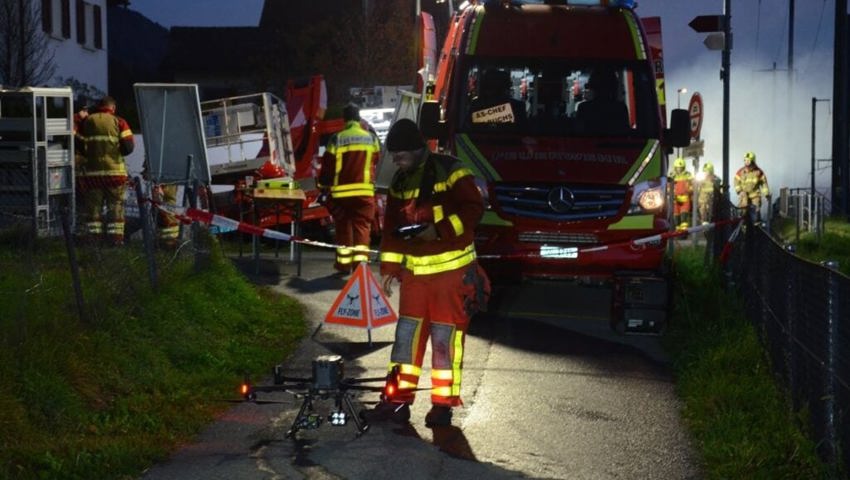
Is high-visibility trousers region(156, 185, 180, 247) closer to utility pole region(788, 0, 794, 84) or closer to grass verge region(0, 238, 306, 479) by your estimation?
grass verge region(0, 238, 306, 479)

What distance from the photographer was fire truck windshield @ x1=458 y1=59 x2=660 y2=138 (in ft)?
43.0

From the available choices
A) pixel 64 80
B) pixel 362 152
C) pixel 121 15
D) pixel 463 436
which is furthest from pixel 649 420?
pixel 121 15

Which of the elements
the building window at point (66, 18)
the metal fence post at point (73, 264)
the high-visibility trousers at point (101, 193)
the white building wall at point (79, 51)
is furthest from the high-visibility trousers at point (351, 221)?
the building window at point (66, 18)

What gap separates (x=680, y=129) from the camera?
13.2m

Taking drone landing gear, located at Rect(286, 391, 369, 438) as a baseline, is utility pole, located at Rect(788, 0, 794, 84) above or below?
above

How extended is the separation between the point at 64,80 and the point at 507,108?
25.4 metres

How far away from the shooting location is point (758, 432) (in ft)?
26.6

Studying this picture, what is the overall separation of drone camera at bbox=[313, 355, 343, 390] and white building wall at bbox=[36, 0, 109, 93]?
26.8 metres

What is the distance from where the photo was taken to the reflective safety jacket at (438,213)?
8.55 m

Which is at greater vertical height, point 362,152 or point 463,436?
point 362,152

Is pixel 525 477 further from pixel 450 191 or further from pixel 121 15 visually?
pixel 121 15

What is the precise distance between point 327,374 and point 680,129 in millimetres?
6091

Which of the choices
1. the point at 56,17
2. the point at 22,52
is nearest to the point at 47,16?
the point at 56,17

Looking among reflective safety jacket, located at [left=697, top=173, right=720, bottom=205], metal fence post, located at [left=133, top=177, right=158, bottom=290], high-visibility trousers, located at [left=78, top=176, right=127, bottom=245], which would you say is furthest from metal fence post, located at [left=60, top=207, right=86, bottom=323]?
reflective safety jacket, located at [left=697, top=173, right=720, bottom=205]
